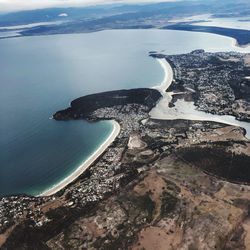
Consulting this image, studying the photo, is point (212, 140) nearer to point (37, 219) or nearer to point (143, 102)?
point (143, 102)

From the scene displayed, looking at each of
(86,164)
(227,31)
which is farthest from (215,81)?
(227,31)

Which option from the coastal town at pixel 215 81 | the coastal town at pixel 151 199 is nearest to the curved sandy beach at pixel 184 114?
the coastal town at pixel 215 81

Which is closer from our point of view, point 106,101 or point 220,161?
point 220,161

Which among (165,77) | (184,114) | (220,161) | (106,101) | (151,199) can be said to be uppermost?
(151,199)

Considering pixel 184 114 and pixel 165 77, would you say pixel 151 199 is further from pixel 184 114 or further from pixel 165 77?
pixel 165 77

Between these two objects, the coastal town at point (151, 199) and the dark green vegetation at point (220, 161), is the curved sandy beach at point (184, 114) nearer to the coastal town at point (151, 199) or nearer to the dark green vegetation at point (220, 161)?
the coastal town at point (151, 199)

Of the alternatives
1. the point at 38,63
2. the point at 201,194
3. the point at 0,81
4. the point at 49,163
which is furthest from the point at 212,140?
the point at 38,63
